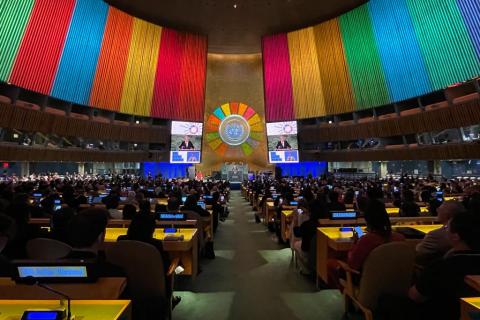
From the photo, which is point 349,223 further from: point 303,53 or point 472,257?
point 303,53

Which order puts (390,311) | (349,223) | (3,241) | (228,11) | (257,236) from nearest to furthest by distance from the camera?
1. (390,311)
2. (3,241)
3. (349,223)
4. (257,236)
5. (228,11)

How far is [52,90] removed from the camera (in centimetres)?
1664

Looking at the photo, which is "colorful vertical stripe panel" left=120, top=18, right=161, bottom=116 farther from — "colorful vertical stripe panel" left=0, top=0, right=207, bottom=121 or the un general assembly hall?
the un general assembly hall

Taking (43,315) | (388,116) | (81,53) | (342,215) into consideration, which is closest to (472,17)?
(388,116)

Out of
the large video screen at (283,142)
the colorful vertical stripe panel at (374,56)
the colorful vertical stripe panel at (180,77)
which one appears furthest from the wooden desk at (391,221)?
the colorful vertical stripe panel at (180,77)

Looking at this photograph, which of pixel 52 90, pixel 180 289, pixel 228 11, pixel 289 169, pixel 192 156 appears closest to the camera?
pixel 180 289

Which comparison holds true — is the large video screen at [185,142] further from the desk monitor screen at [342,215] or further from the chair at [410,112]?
the desk monitor screen at [342,215]

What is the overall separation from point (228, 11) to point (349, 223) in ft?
71.7

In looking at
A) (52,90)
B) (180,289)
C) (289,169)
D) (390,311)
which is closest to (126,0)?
(52,90)

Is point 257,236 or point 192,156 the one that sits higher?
point 192,156

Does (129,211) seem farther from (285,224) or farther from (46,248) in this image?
(285,224)

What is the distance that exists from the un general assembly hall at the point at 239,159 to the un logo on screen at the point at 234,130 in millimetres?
203

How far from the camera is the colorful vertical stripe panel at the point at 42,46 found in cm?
1456

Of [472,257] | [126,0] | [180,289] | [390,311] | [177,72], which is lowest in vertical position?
[180,289]
